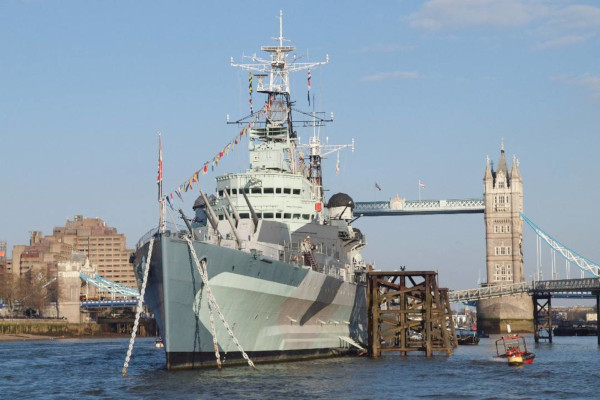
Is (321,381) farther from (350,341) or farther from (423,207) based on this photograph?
(423,207)

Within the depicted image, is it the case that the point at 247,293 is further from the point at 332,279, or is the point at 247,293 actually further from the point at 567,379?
the point at 567,379

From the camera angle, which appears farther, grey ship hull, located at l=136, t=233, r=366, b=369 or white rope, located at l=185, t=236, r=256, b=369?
grey ship hull, located at l=136, t=233, r=366, b=369

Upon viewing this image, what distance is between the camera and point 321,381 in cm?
3788

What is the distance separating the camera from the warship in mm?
38062

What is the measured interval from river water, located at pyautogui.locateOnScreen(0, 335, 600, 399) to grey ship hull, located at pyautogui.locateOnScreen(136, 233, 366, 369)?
92 centimetres

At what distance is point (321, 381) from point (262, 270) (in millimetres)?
5492

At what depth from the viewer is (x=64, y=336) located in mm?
122062

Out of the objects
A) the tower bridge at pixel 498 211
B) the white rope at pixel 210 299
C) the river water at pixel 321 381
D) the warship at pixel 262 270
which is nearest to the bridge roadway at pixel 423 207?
the tower bridge at pixel 498 211

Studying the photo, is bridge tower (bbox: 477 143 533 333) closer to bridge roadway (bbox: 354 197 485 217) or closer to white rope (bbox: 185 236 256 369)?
bridge roadway (bbox: 354 197 485 217)

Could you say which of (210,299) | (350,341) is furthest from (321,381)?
(350,341)

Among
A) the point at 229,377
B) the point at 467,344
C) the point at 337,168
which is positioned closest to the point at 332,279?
the point at 229,377

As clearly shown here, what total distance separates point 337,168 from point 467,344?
69.2ft

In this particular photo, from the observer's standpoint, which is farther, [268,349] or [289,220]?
[289,220]

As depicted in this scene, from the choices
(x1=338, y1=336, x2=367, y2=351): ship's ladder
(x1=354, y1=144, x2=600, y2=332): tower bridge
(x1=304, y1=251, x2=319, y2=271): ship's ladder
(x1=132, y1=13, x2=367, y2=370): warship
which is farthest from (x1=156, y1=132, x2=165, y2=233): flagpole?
(x1=354, y1=144, x2=600, y2=332): tower bridge
